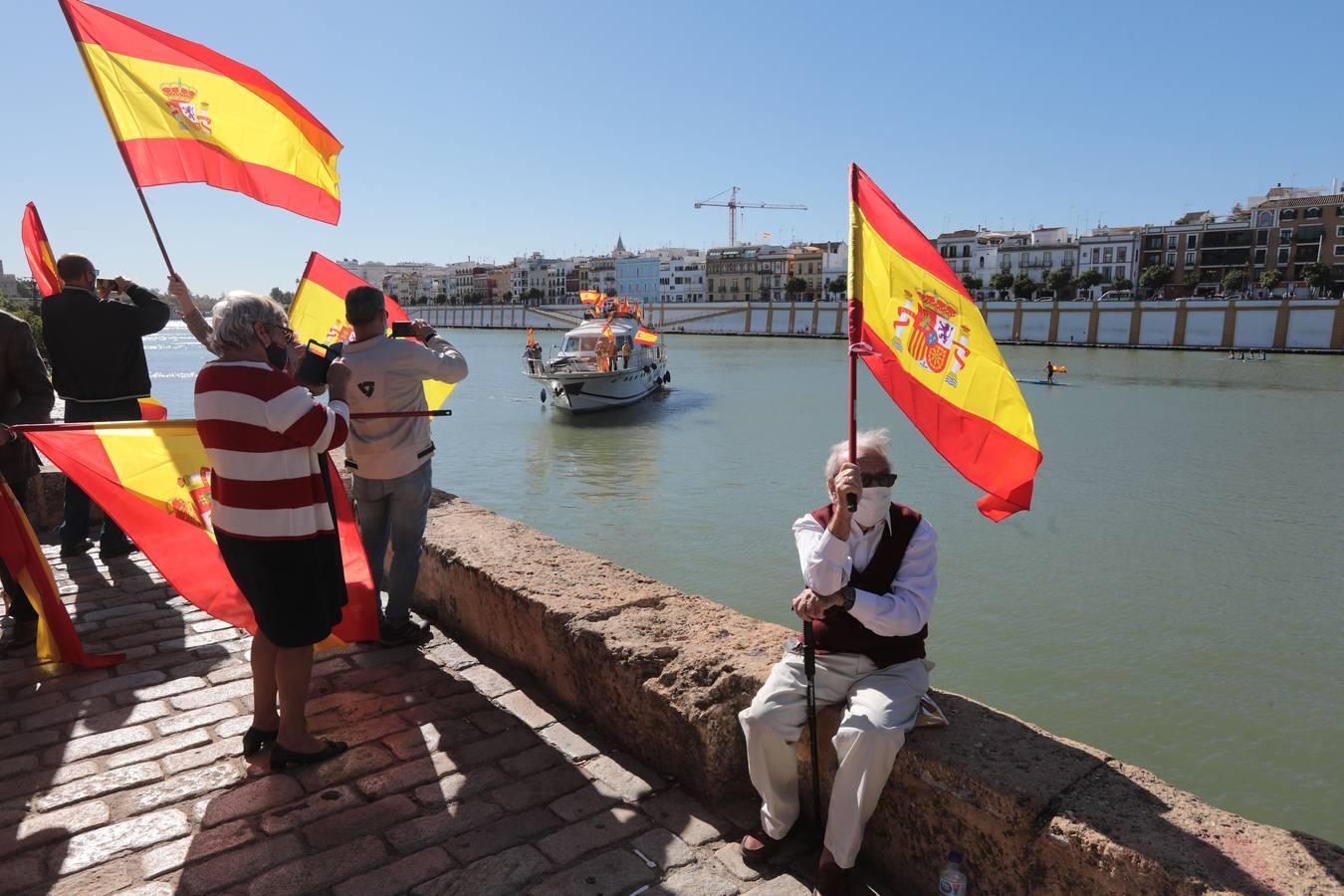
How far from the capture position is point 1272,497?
1498 cm

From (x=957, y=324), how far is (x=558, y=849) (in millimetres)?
2031

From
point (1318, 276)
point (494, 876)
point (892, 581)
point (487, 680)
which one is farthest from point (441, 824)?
point (1318, 276)

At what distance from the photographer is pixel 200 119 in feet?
13.5

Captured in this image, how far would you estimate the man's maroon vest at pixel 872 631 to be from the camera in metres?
2.71

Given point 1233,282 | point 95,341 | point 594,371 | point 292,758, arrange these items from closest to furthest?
point 292,758, point 95,341, point 594,371, point 1233,282

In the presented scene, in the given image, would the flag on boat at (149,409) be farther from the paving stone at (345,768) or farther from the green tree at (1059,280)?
the green tree at (1059,280)

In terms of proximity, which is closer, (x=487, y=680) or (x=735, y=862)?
(x=735, y=862)

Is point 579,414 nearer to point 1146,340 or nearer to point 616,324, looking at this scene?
point 616,324

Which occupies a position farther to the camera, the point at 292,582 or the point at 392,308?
the point at 392,308

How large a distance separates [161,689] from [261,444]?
4.93ft

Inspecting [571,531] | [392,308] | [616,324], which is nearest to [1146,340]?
[616,324]

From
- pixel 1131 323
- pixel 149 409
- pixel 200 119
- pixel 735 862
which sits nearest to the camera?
pixel 735 862

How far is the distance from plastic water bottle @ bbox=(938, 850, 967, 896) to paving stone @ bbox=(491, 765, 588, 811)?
119cm

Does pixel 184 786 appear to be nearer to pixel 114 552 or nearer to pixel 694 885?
pixel 694 885
